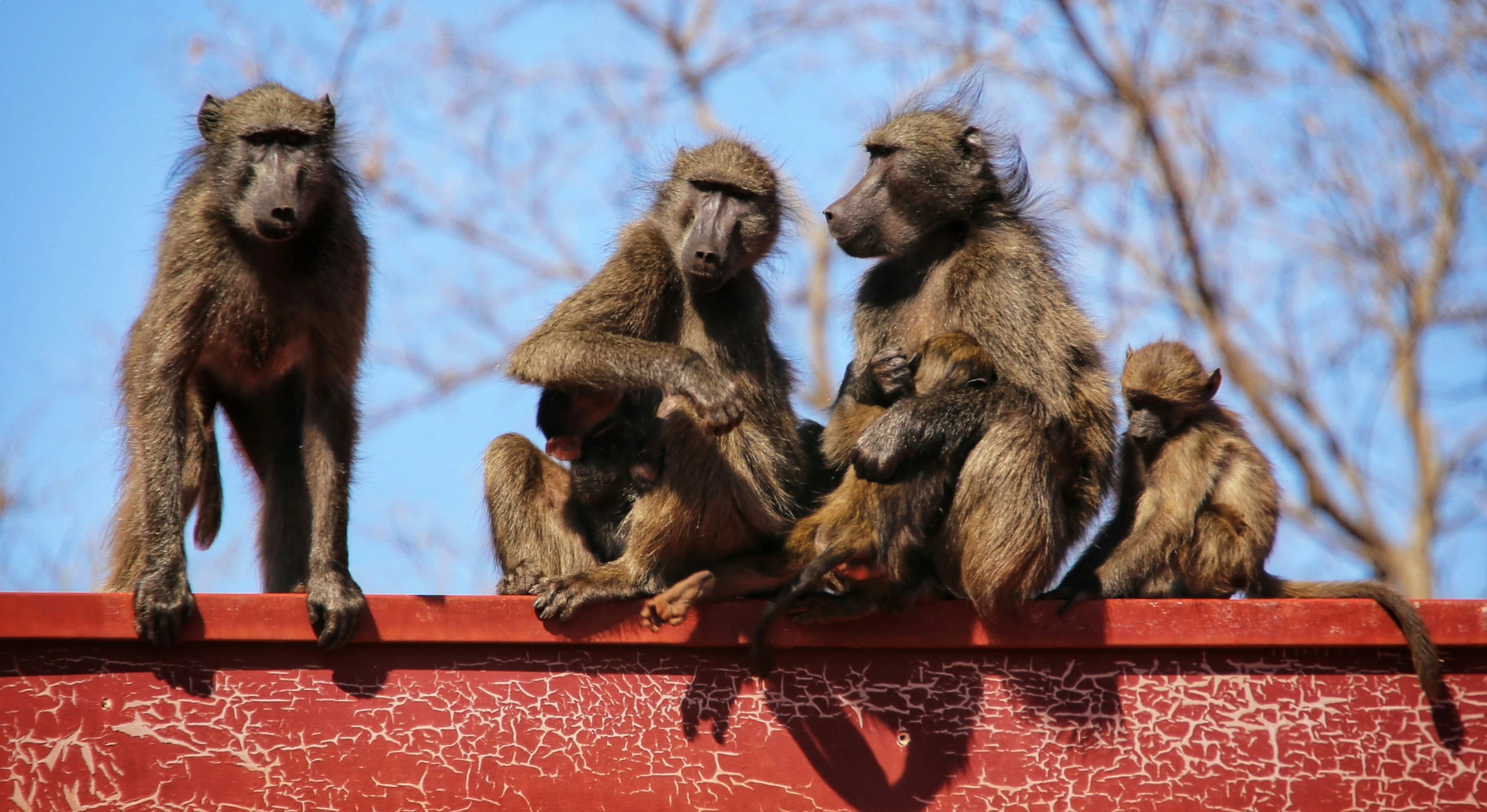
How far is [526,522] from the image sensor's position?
3.80 m

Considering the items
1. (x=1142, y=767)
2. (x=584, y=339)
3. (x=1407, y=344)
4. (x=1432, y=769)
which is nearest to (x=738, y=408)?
(x=584, y=339)

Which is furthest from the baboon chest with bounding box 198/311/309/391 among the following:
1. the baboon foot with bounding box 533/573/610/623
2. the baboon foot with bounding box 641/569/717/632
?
the baboon foot with bounding box 641/569/717/632

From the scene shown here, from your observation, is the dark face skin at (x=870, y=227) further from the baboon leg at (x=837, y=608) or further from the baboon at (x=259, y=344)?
the baboon at (x=259, y=344)

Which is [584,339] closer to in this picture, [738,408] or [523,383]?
[523,383]

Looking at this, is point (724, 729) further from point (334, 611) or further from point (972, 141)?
point (972, 141)

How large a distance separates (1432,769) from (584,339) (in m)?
2.36

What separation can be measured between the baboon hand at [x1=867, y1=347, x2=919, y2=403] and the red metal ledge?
604 millimetres

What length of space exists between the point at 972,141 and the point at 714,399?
138cm

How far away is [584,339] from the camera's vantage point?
12.4 feet

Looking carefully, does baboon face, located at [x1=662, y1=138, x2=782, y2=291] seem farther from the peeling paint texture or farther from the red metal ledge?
the peeling paint texture

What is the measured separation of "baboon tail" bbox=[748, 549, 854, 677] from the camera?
336cm

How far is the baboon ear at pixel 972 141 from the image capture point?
4.31 metres

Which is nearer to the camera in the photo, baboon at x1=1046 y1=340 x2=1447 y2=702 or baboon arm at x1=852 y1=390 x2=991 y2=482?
baboon arm at x1=852 y1=390 x2=991 y2=482

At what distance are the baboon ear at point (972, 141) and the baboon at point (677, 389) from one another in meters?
0.59
